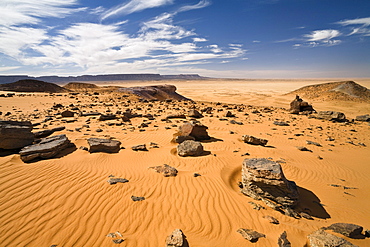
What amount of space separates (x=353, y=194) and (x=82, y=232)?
786 cm

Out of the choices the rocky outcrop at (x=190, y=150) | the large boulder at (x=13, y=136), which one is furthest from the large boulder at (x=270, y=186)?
the large boulder at (x=13, y=136)

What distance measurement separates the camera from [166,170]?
6230 millimetres

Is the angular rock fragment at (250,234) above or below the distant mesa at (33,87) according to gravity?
below

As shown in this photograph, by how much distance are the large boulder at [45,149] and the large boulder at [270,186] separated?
21.5 ft

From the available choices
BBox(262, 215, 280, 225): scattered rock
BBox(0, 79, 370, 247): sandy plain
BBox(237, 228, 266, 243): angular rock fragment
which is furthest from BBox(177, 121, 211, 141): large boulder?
A: BBox(237, 228, 266, 243): angular rock fragment

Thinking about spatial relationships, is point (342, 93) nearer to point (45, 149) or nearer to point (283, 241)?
point (283, 241)

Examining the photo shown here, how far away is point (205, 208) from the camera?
467 centimetres

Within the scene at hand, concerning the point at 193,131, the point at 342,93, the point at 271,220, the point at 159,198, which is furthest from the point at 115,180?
the point at 342,93

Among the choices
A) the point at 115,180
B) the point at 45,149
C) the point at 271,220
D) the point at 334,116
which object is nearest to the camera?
the point at 271,220

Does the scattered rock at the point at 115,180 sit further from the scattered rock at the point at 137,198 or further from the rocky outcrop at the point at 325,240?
the rocky outcrop at the point at 325,240

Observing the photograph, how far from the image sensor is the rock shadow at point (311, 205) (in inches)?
195

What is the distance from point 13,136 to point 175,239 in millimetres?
6884

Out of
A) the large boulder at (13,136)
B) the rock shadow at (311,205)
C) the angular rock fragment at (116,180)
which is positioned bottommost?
the rock shadow at (311,205)

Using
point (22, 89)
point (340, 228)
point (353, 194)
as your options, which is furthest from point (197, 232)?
point (22, 89)
